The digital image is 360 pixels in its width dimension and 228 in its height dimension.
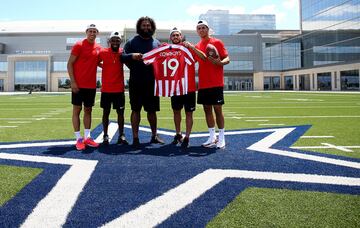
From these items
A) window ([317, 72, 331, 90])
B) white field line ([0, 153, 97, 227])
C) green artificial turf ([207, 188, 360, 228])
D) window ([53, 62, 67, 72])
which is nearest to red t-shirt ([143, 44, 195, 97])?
white field line ([0, 153, 97, 227])

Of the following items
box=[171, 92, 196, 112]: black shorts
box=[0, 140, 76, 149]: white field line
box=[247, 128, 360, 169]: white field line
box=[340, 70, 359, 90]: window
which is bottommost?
box=[247, 128, 360, 169]: white field line

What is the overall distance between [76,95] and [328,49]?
52939 mm

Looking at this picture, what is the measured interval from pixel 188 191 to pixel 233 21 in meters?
176

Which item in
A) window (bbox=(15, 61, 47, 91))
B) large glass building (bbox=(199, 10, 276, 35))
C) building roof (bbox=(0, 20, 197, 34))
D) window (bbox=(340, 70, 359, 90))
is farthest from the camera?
large glass building (bbox=(199, 10, 276, 35))

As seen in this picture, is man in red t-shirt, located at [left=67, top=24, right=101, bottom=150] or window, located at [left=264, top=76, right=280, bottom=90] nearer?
man in red t-shirt, located at [left=67, top=24, right=101, bottom=150]

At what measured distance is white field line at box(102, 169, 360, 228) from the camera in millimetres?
2044

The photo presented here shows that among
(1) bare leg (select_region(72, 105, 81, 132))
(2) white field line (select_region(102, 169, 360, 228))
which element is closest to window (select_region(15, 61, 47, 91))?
(1) bare leg (select_region(72, 105, 81, 132))

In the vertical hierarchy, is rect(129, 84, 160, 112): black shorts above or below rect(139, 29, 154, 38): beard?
below

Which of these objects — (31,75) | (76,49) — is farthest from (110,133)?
(31,75)

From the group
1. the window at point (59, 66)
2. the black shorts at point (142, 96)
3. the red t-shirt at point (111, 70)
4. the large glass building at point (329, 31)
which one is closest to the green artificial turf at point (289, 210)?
the black shorts at point (142, 96)

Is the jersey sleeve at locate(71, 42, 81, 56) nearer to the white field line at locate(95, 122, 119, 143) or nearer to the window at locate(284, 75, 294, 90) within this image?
the white field line at locate(95, 122, 119, 143)

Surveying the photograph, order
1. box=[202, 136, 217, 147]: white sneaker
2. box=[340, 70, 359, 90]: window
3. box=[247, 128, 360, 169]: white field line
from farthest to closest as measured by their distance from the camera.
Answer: box=[340, 70, 359, 90]: window
box=[202, 136, 217, 147]: white sneaker
box=[247, 128, 360, 169]: white field line

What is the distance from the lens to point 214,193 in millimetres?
2539

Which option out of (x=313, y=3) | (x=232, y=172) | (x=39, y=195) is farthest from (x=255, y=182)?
(x=313, y=3)
